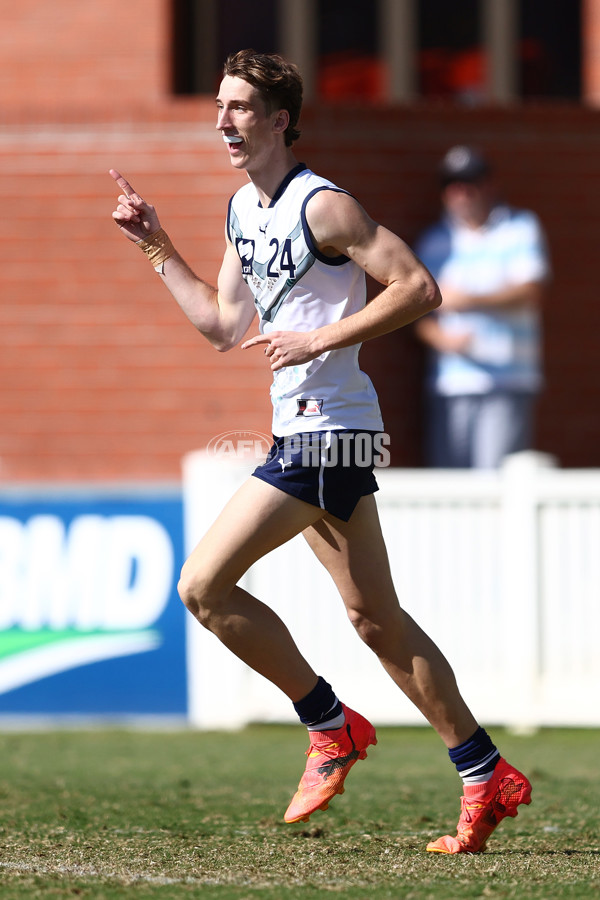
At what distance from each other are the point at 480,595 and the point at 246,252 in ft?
12.6

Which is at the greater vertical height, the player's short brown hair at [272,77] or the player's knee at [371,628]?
the player's short brown hair at [272,77]

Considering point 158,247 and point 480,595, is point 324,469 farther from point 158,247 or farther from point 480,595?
point 480,595

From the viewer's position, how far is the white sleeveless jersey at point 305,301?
160 inches

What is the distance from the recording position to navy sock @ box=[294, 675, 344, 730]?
14.1 ft

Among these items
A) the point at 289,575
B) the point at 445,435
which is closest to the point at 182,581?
the point at 289,575

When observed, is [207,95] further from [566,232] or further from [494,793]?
[494,793]

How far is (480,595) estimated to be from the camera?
7.59m

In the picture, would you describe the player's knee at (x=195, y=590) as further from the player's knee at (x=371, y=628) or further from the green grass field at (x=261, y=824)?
the green grass field at (x=261, y=824)

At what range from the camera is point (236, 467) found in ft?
25.4

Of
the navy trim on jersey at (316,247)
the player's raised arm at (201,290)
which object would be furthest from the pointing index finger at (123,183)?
the navy trim on jersey at (316,247)

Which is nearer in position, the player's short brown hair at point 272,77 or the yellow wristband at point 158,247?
the player's short brown hair at point 272,77

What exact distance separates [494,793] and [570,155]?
21.1 ft

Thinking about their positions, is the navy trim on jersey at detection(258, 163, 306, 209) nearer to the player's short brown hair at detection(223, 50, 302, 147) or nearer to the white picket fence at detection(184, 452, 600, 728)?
the player's short brown hair at detection(223, 50, 302, 147)

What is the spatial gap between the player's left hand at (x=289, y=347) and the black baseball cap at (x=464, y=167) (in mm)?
4893
